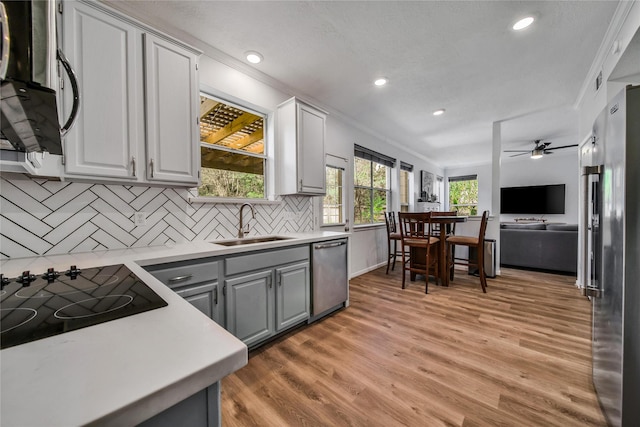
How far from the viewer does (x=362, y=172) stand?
4.69 meters

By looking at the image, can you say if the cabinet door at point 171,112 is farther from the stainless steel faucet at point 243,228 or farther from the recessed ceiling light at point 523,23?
the recessed ceiling light at point 523,23

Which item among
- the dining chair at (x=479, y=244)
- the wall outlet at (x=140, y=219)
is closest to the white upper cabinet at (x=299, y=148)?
the wall outlet at (x=140, y=219)

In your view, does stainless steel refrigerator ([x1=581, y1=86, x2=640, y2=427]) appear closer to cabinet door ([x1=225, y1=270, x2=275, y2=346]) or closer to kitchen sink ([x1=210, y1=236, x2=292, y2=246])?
cabinet door ([x1=225, y1=270, x2=275, y2=346])

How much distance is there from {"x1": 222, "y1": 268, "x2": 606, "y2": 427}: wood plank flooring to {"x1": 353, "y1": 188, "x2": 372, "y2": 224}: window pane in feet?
6.12

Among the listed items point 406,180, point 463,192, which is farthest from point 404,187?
point 463,192

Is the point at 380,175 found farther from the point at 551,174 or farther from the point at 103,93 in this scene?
the point at 551,174

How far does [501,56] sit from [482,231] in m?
2.09

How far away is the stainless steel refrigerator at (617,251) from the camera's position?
113 cm

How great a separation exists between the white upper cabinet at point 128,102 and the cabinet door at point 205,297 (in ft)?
2.66

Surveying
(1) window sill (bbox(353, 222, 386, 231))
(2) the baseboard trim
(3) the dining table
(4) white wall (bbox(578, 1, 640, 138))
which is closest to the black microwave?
(4) white wall (bbox(578, 1, 640, 138))

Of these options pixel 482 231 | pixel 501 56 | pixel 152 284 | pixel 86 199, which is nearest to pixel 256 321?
pixel 152 284

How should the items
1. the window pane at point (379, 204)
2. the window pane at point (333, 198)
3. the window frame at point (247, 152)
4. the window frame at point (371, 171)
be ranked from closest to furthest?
the window frame at point (247, 152)
the window pane at point (333, 198)
the window frame at point (371, 171)
the window pane at point (379, 204)

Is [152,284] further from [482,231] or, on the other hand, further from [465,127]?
[465,127]

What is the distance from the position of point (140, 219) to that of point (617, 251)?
9.50 feet
